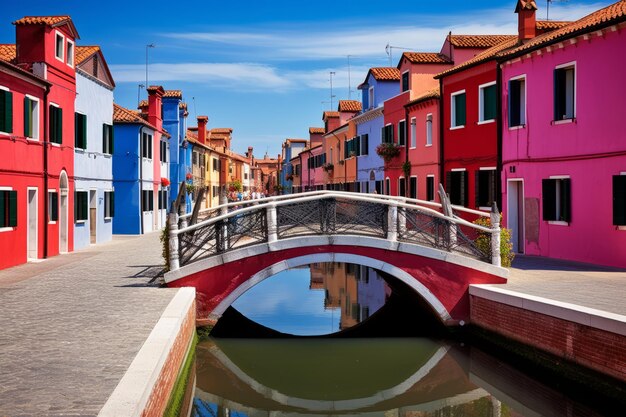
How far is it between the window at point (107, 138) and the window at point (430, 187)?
42.7ft

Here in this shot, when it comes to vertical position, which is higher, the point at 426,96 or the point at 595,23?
the point at 595,23

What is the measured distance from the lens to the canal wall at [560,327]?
996 centimetres

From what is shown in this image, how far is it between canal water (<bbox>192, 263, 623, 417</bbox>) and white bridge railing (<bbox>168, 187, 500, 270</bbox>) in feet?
6.58

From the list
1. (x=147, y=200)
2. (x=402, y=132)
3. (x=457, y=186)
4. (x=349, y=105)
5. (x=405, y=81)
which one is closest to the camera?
(x=457, y=186)

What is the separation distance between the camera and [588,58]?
1812 centimetres

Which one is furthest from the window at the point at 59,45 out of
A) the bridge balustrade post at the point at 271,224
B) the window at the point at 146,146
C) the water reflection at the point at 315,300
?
the bridge balustrade post at the point at 271,224

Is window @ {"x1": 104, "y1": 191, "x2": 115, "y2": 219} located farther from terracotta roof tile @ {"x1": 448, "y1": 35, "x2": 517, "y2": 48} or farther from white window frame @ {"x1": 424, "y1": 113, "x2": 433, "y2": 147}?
terracotta roof tile @ {"x1": 448, "y1": 35, "x2": 517, "y2": 48}

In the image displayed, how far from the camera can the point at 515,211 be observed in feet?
73.2

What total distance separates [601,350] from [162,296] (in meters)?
7.76

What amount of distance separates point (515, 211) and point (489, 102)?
375 cm

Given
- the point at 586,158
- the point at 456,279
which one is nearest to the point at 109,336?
the point at 456,279

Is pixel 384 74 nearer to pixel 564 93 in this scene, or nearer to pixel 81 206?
pixel 81 206

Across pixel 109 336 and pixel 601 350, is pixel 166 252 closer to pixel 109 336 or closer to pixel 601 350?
pixel 109 336

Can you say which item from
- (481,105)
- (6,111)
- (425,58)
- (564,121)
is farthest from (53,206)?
(425,58)
